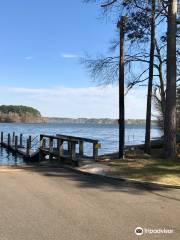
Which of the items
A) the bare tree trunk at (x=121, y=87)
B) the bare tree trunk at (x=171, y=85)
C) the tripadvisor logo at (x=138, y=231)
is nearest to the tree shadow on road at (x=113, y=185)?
the tripadvisor logo at (x=138, y=231)

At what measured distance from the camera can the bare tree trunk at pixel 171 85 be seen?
1877 cm

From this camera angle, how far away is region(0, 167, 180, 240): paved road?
298 inches

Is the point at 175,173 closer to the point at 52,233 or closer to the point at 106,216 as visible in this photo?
the point at 106,216

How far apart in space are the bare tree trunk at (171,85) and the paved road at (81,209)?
19.9 feet

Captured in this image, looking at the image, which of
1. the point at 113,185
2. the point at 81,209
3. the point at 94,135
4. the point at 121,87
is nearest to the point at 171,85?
the point at 121,87

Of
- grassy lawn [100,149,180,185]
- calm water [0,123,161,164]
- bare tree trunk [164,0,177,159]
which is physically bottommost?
calm water [0,123,161,164]

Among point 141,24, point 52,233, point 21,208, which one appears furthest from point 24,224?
point 141,24

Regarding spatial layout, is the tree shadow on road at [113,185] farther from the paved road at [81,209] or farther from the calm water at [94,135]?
the calm water at [94,135]

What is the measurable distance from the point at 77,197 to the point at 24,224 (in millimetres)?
2910

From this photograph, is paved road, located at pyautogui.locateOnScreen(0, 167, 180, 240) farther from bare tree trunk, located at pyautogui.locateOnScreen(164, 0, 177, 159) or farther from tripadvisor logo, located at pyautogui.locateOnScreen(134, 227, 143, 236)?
bare tree trunk, located at pyautogui.locateOnScreen(164, 0, 177, 159)

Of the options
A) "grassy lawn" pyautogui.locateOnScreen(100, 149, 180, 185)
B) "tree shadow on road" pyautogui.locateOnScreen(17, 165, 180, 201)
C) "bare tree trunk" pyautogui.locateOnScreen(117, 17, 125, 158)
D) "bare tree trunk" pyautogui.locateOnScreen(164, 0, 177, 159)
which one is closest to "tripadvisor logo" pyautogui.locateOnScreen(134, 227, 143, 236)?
"tree shadow on road" pyautogui.locateOnScreen(17, 165, 180, 201)

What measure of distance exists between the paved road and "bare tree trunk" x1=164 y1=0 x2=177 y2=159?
607 centimetres

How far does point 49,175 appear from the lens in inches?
612

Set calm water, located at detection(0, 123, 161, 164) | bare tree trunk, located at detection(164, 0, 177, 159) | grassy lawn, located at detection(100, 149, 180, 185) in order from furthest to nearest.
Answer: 1. calm water, located at detection(0, 123, 161, 164)
2. bare tree trunk, located at detection(164, 0, 177, 159)
3. grassy lawn, located at detection(100, 149, 180, 185)
